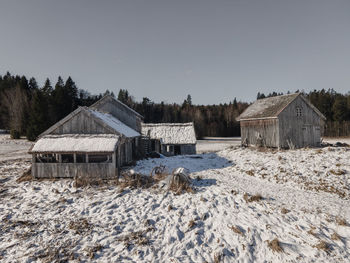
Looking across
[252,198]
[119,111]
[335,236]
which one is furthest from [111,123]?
[335,236]

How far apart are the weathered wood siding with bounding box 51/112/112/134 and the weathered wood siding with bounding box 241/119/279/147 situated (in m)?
20.4

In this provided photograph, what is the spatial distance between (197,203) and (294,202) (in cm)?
583

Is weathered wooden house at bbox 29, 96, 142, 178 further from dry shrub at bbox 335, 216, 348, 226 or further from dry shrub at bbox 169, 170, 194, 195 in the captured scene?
dry shrub at bbox 335, 216, 348, 226

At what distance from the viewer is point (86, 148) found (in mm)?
15570

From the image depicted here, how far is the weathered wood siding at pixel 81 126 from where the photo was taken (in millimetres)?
17359

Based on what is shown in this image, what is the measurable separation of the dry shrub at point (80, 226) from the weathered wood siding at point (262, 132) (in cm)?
2327

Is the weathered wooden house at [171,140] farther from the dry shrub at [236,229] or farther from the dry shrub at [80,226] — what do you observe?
the dry shrub at [236,229]

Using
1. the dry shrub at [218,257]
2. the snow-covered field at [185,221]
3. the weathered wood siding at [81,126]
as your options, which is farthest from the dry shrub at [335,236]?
the weathered wood siding at [81,126]

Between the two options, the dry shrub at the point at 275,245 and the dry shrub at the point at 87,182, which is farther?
the dry shrub at the point at 87,182

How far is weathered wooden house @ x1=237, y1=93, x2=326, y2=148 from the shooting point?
2412 cm

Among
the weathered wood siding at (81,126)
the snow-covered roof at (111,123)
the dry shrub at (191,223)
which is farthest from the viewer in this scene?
the snow-covered roof at (111,123)

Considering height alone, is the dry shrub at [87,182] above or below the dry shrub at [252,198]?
above

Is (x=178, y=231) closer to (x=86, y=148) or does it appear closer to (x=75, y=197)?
(x=75, y=197)

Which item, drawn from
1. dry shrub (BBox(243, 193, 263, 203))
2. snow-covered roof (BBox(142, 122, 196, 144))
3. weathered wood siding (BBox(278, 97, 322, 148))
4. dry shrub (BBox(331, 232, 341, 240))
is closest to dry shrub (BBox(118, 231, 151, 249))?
dry shrub (BBox(243, 193, 263, 203))
